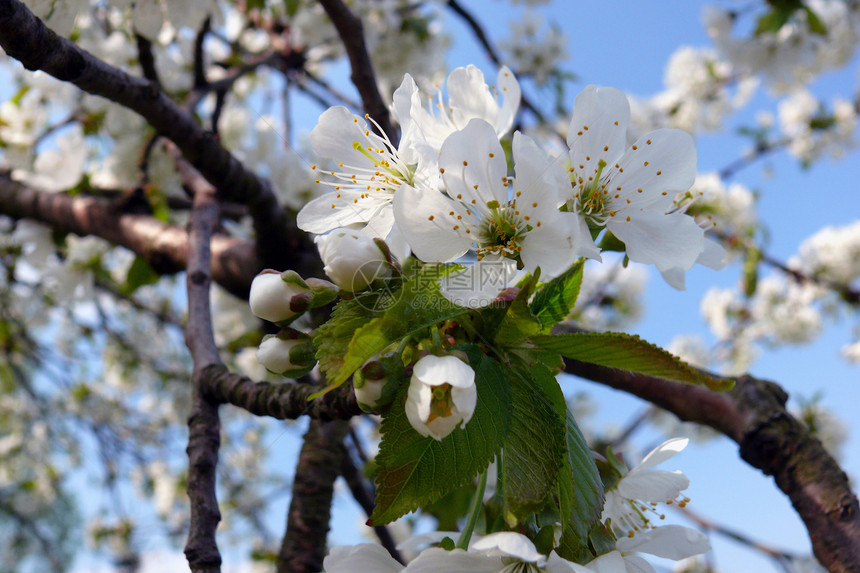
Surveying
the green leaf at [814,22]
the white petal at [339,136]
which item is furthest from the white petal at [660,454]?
the green leaf at [814,22]

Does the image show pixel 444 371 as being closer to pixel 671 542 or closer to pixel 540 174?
pixel 540 174

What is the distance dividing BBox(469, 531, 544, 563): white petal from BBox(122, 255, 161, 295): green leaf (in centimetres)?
171

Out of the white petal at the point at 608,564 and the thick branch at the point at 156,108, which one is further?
the thick branch at the point at 156,108

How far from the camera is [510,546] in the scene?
2.10 feet

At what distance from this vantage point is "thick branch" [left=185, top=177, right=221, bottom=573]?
0.87 m

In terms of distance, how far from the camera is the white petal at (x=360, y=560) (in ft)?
2.37

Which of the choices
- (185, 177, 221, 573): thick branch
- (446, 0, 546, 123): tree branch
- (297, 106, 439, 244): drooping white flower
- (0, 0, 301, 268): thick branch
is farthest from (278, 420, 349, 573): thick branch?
(446, 0, 546, 123): tree branch

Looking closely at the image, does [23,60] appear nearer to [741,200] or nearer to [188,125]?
[188,125]

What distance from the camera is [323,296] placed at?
754 millimetres

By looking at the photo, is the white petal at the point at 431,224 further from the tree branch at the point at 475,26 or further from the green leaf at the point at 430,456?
the tree branch at the point at 475,26

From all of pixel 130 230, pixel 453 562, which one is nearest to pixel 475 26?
pixel 130 230

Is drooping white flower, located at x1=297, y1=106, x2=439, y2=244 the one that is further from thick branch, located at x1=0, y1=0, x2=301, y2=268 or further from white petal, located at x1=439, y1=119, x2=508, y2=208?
thick branch, located at x1=0, y1=0, x2=301, y2=268

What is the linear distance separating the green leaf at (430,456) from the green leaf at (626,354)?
10 centimetres

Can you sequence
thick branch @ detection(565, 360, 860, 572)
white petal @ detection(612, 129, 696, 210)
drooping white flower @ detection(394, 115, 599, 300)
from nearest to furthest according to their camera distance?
1. drooping white flower @ detection(394, 115, 599, 300)
2. white petal @ detection(612, 129, 696, 210)
3. thick branch @ detection(565, 360, 860, 572)
